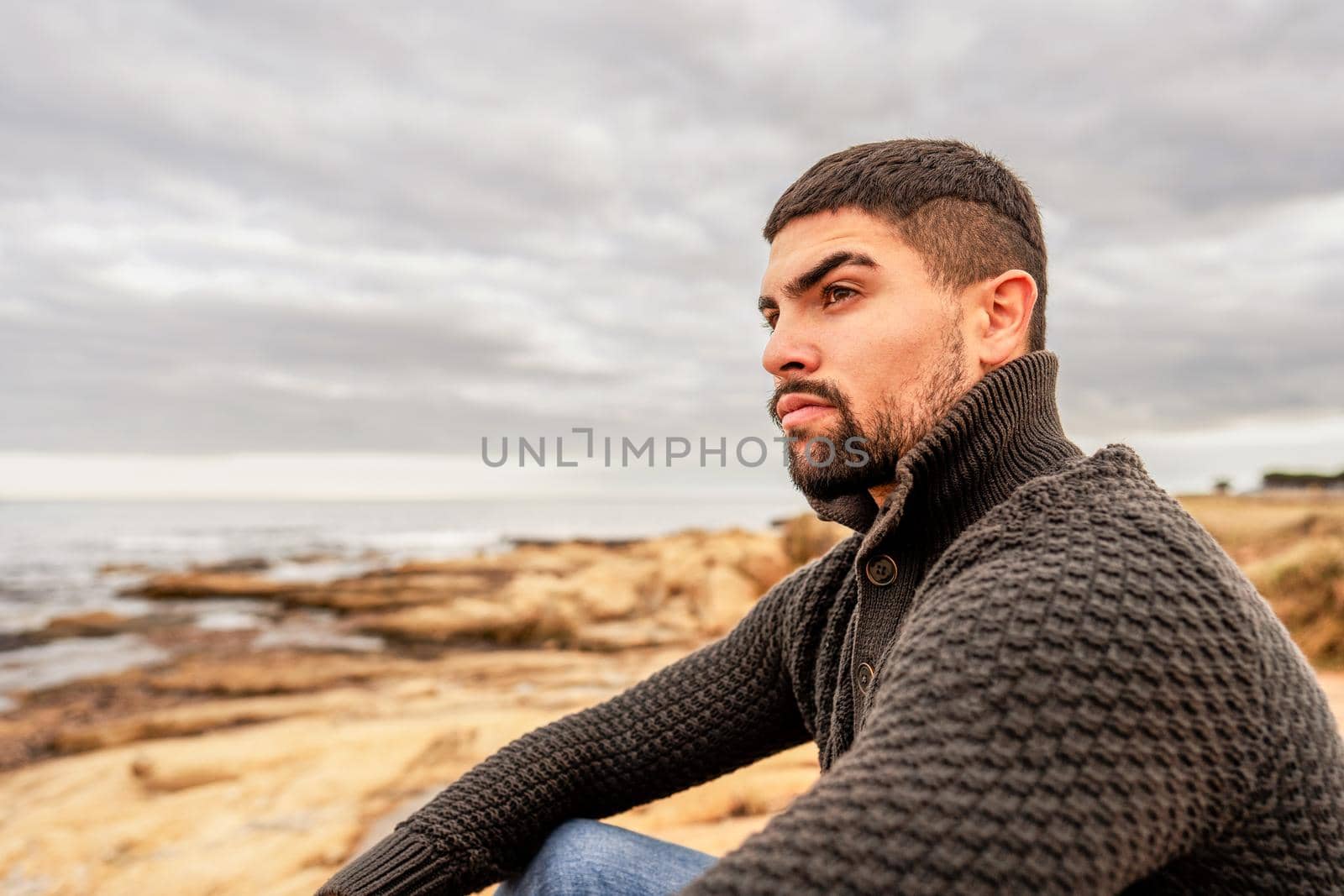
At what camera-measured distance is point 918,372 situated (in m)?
1.76

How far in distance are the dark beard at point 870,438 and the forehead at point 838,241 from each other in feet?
0.68

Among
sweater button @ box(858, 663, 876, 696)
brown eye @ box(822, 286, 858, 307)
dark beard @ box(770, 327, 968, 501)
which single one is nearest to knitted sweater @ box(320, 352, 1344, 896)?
sweater button @ box(858, 663, 876, 696)

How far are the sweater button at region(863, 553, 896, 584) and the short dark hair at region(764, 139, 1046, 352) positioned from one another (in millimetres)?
608

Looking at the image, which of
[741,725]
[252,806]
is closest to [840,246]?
[741,725]

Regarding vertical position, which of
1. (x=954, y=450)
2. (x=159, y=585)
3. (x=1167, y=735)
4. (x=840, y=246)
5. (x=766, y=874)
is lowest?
(x=159, y=585)

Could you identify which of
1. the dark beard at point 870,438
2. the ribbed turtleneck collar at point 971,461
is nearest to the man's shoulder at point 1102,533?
the ribbed turtleneck collar at point 971,461

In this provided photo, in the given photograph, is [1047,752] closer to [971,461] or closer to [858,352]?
[971,461]

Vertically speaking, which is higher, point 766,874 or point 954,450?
point 954,450

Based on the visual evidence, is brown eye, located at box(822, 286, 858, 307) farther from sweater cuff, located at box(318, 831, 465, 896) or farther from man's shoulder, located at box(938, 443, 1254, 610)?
sweater cuff, located at box(318, 831, 465, 896)

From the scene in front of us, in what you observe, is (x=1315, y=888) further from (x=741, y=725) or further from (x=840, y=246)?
(x=840, y=246)

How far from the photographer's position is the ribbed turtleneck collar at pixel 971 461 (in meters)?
1.53

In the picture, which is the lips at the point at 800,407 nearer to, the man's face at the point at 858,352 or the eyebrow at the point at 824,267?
the man's face at the point at 858,352

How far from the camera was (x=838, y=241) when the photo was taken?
1878mm

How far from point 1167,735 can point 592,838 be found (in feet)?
4.00
